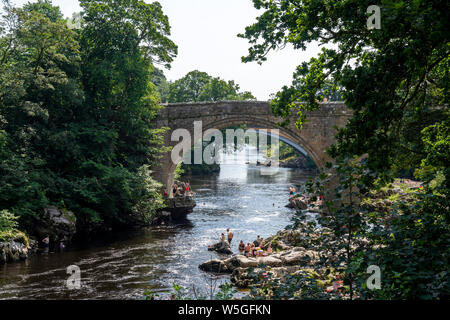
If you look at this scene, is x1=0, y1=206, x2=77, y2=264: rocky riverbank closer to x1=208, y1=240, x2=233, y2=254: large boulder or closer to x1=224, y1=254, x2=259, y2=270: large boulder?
x1=208, y1=240, x2=233, y2=254: large boulder

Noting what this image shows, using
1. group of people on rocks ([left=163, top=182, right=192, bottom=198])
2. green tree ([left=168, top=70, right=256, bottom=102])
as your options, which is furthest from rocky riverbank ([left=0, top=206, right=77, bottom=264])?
→ green tree ([left=168, top=70, right=256, bottom=102])

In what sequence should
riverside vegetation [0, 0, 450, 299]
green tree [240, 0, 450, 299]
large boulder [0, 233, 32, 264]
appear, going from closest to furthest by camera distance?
green tree [240, 0, 450, 299]
riverside vegetation [0, 0, 450, 299]
large boulder [0, 233, 32, 264]

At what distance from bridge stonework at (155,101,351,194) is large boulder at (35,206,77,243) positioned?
24.3 ft

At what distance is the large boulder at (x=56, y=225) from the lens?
13.6 metres

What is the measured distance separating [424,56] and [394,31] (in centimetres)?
47

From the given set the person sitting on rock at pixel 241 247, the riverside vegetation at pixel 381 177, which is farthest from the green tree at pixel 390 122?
the person sitting on rock at pixel 241 247

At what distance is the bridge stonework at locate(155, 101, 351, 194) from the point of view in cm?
2022

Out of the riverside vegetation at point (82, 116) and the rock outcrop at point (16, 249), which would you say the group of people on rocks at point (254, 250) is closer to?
the riverside vegetation at point (82, 116)

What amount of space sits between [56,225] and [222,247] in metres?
6.27

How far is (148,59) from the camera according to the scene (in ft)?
61.6

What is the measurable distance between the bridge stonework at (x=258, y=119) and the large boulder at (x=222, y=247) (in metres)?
7.78

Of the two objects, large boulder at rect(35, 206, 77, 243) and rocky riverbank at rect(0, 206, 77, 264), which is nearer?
rocky riverbank at rect(0, 206, 77, 264)

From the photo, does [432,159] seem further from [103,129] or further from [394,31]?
[103,129]

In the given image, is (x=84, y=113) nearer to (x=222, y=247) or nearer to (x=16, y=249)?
(x=16, y=249)
